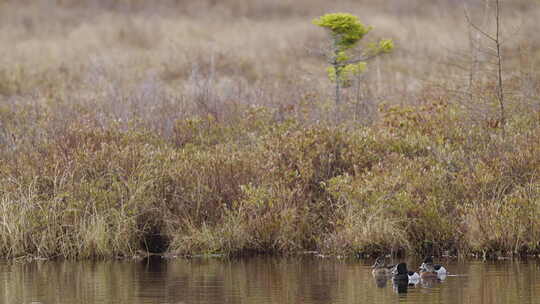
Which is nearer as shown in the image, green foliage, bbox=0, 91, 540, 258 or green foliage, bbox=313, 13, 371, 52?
green foliage, bbox=0, 91, 540, 258

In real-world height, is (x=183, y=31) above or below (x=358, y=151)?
above

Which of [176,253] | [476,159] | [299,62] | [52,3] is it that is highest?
[52,3]

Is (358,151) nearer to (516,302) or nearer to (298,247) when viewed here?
(298,247)

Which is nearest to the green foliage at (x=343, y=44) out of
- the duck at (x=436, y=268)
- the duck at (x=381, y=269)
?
the duck at (x=381, y=269)

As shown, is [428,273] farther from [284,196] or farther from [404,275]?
[284,196]

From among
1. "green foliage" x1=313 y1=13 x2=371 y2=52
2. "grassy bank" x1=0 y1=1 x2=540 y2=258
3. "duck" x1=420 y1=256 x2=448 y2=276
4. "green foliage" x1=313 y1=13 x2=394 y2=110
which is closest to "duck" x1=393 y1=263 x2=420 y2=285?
"duck" x1=420 y1=256 x2=448 y2=276

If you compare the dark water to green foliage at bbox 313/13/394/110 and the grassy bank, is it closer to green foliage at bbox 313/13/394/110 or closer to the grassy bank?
the grassy bank

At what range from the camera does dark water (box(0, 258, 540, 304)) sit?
467 inches

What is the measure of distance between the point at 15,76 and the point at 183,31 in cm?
1215

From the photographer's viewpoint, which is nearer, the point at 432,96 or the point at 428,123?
the point at 428,123

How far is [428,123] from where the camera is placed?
19.0 meters

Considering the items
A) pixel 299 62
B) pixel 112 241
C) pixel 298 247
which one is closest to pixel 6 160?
pixel 112 241

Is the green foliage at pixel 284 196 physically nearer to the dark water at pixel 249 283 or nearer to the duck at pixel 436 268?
the dark water at pixel 249 283

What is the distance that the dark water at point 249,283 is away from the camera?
11867 millimetres
